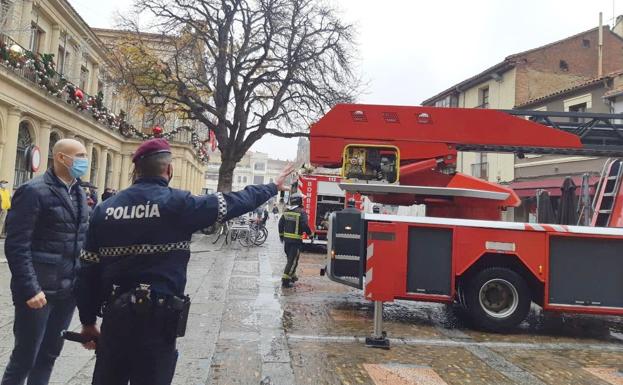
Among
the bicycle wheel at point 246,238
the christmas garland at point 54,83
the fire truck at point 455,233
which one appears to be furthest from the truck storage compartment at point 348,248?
the bicycle wheel at point 246,238

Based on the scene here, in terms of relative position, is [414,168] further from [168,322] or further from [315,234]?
[315,234]

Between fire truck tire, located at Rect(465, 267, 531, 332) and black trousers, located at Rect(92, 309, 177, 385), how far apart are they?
536 cm

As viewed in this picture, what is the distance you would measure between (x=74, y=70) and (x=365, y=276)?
24358 millimetres

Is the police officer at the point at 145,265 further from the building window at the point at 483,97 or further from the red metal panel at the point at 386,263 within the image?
the building window at the point at 483,97

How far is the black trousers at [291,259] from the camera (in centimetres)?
975

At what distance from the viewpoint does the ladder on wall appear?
805cm

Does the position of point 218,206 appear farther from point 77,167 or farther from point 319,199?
point 319,199

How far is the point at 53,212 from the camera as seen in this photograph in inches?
126

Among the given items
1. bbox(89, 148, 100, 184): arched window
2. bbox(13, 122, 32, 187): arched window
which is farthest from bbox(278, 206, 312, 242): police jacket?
bbox(89, 148, 100, 184): arched window

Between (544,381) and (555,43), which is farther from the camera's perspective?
(555,43)

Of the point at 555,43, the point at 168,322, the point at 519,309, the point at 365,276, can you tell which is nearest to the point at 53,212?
the point at 168,322

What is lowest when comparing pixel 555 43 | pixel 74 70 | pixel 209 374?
pixel 209 374

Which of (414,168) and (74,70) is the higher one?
(74,70)

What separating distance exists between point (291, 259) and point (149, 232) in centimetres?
752
